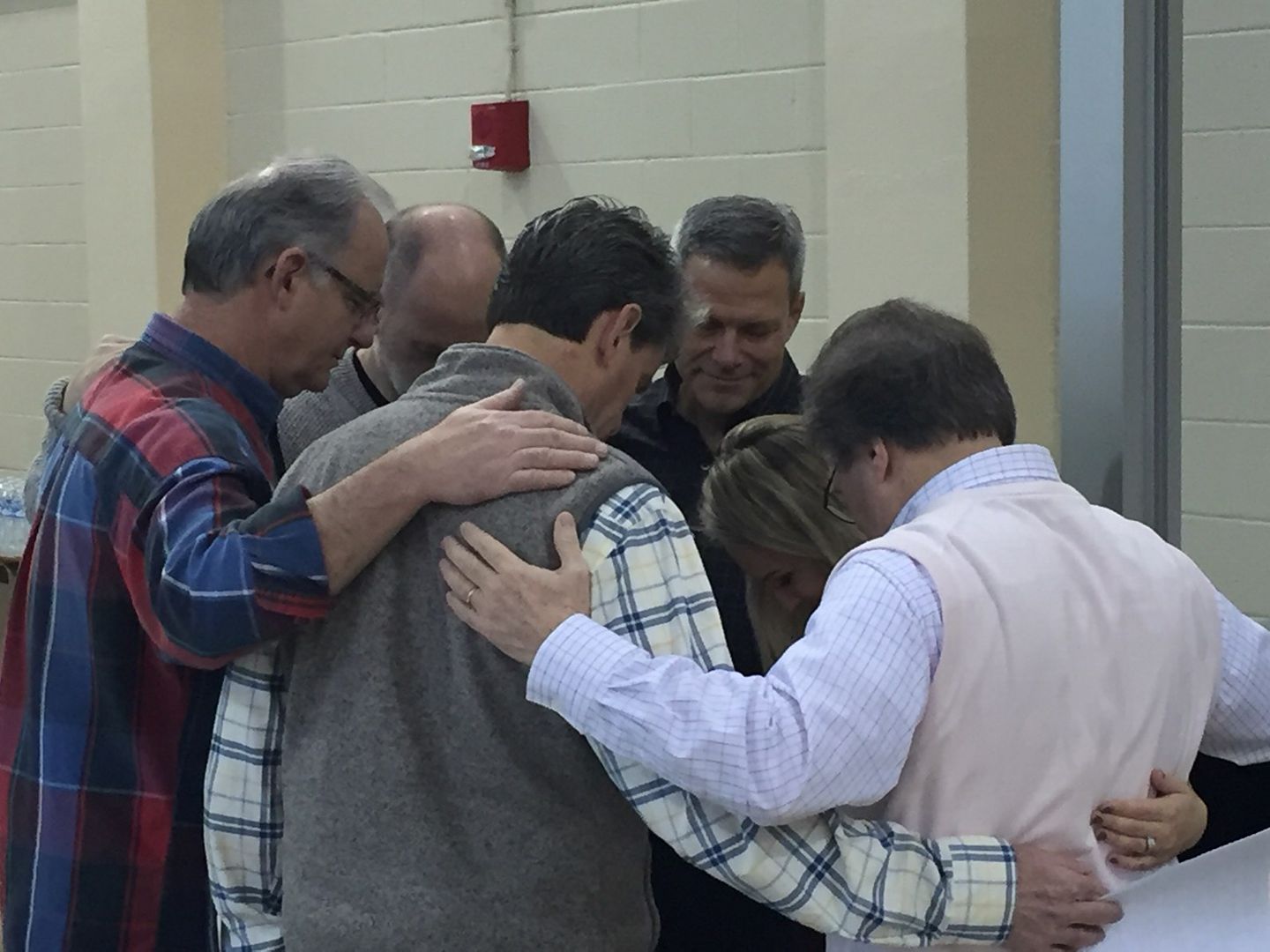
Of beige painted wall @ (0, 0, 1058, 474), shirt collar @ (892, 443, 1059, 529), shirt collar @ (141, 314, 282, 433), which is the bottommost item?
shirt collar @ (892, 443, 1059, 529)

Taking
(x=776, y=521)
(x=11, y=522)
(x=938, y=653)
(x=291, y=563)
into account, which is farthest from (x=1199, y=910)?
(x=11, y=522)

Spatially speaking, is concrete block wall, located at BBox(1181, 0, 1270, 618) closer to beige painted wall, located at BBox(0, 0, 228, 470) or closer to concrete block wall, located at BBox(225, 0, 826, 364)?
concrete block wall, located at BBox(225, 0, 826, 364)

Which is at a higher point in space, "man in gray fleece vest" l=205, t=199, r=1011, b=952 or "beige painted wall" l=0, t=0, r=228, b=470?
"beige painted wall" l=0, t=0, r=228, b=470

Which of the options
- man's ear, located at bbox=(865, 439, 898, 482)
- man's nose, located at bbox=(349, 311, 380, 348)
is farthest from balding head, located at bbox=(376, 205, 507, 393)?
man's ear, located at bbox=(865, 439, 898, 482)

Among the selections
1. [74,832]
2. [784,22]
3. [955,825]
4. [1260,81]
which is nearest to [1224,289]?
[1260,81]

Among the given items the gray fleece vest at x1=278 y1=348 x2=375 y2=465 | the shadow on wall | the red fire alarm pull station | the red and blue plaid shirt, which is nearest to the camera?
the red and blue plaid shirt

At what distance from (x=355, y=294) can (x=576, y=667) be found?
2.33ft

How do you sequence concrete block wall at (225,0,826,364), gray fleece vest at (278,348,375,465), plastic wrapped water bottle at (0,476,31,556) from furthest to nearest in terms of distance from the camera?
1. plastic wrapped water bottle at (0,476,31,556)
2. concrete block wall at (225,0,826,364)
3. gray fleece vest at (278,348,375,465)

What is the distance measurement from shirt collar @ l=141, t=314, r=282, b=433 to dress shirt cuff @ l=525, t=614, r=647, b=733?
636 millimetres

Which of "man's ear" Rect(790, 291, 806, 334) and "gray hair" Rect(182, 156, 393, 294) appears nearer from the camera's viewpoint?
"gray hair" Rect(182, 156, 393, 294)

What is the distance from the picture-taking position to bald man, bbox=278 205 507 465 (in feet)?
8.54

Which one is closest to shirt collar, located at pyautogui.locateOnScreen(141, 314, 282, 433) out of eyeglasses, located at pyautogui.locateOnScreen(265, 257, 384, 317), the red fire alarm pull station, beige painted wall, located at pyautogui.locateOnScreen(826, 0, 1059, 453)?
eyeglasses, located at pyautogui.locateOnScreen(265, 257, 384, 317)

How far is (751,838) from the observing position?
1.39 metres

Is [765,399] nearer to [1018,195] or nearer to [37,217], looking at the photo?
[1018,195]
